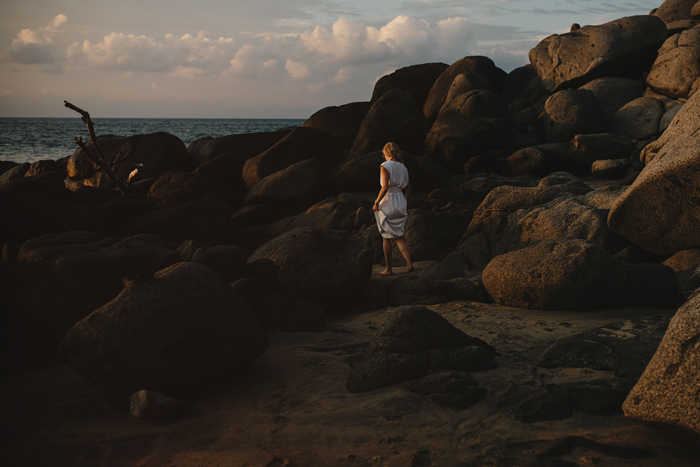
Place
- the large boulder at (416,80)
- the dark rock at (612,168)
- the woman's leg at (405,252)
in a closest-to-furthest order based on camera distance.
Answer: the woman's leg at (405,252)
the dark rock at (612,168)
the large boulder at (416,80)

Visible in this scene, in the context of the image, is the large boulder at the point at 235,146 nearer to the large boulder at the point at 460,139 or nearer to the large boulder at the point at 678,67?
the large boulder at the point at 460,139

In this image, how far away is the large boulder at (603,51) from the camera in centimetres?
1630

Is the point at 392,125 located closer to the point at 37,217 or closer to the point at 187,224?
the point at 187,224

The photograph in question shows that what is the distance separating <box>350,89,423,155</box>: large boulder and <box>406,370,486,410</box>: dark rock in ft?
37.0

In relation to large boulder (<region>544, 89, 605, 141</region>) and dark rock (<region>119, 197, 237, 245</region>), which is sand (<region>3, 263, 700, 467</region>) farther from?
large boulder (<region>544, 89, 605, 141</region>)

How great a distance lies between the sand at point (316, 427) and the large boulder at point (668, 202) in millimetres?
2680

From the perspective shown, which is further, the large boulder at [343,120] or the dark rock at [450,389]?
the large boulder at [343,120]

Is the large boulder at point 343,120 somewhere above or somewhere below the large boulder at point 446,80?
below

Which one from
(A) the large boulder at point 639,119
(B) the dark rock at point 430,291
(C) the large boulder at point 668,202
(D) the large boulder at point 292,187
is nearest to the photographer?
(C) the large boulder at point 668,202

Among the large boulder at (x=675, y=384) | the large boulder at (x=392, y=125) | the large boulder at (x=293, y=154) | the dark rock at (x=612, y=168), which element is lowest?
the large boulder at (x=675, y=384)

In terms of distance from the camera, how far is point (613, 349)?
11.6 feet

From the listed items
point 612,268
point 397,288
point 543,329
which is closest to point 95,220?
point 397,288

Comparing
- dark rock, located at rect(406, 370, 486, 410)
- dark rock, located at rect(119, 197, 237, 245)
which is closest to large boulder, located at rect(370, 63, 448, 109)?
dark rock, located at rect(119, 197, 237, 245)

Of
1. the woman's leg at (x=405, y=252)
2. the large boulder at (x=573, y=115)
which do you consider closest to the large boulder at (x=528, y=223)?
the woman's leg at (x=405, y=252)
